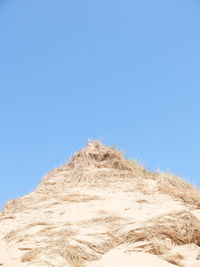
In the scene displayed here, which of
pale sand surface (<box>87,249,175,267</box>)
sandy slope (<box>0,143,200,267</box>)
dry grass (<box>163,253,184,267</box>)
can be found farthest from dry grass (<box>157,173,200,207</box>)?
pale sand surface (<box>87,249,175,267</box>)

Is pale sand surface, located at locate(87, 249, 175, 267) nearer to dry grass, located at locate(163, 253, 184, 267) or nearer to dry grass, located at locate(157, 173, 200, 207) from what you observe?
dry grass, located at locate(163, 253, 184, 267)

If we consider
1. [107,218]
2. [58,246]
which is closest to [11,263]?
[58,246]

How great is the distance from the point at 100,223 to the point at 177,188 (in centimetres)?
327

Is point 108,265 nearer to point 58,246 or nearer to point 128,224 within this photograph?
point 58,246

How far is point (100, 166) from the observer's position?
1076 cm

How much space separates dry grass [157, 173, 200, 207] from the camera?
8.73m

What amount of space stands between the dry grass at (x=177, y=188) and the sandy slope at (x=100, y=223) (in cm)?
7

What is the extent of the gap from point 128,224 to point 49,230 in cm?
137

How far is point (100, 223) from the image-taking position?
718 centimetres

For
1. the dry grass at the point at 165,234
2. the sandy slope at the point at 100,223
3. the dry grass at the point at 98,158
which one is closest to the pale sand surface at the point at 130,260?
the sandy slope at the point at 100,223

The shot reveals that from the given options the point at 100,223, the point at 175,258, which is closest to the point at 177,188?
the point at 100,223

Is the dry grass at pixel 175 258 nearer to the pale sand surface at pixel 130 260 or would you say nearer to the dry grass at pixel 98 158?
the pale sand surface at pixel 130 260

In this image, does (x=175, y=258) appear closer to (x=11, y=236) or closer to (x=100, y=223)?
(x=100, y=223)

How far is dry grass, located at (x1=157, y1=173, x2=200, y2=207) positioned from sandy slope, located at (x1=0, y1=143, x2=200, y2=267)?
0.07 m
